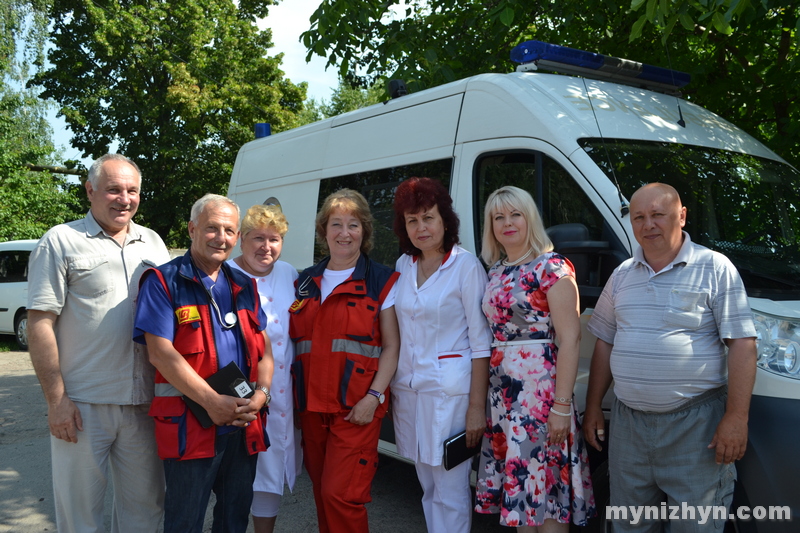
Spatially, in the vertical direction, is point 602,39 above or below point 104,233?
above

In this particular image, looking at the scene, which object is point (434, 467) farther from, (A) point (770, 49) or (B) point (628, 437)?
(A) point (770, 49)

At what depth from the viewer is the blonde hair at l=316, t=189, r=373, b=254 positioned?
3346 mm

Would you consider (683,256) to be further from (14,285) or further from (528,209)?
(14,285)

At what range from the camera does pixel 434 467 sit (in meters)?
3.17

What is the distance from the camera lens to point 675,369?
258cm

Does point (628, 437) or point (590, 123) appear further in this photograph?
point (590, 123)

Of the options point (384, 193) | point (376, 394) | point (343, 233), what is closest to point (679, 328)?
point (376, 394)

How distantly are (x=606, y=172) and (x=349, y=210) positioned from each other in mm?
1270

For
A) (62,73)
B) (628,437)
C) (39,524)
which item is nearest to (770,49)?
(628,437)

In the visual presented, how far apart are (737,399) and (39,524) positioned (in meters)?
4.10

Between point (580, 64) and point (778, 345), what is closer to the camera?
point (778, 345)

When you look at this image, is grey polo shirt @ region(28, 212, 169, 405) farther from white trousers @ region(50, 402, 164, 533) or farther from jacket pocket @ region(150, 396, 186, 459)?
jacket pocket @ region(150, 396, 186, 459)

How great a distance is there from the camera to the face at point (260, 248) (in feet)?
11.0

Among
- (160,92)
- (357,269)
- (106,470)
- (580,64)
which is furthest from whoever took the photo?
(160,92)
